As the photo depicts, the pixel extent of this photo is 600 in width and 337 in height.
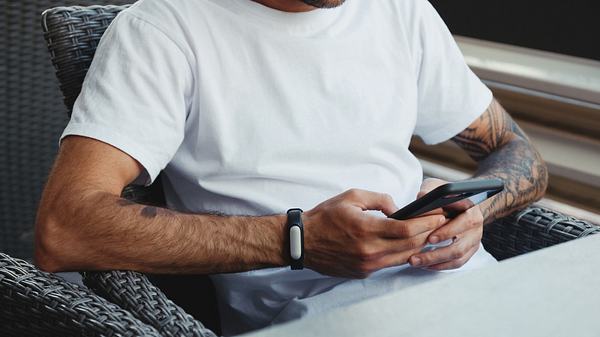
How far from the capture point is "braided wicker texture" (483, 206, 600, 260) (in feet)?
5.04

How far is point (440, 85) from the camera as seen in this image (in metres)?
1.72

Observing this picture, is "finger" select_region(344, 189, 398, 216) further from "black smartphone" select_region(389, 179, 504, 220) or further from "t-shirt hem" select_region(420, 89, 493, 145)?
"t-shirt hem" select_region(420, 89, 493, 145)

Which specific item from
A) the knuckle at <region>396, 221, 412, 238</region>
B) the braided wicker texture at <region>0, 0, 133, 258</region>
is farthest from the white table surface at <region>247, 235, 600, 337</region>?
the braided wicker texture at <region>0, 0, 133, 258</region>

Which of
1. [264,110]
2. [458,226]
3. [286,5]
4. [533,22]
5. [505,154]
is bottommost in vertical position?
[533,22]

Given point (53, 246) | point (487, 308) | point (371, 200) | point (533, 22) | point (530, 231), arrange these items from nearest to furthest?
point (487, 308), point (53, 246), point (371, 200), point (530, 231), point (533, 22)

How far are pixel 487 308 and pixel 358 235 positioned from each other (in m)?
0.42

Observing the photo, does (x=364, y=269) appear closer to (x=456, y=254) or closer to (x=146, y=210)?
(x=456, y=254)

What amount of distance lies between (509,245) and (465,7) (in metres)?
1.41

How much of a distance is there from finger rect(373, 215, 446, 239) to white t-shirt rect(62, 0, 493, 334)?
0.16 metres

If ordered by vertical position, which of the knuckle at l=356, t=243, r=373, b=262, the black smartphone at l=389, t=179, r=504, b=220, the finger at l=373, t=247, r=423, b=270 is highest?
the black smartphone at l=389, t=179, r=504, b=220

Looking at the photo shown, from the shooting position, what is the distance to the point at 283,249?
1.39m

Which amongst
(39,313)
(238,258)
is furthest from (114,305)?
(238,258)

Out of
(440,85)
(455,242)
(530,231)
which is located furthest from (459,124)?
(455,242)

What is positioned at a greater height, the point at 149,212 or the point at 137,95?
the point at 137,95
